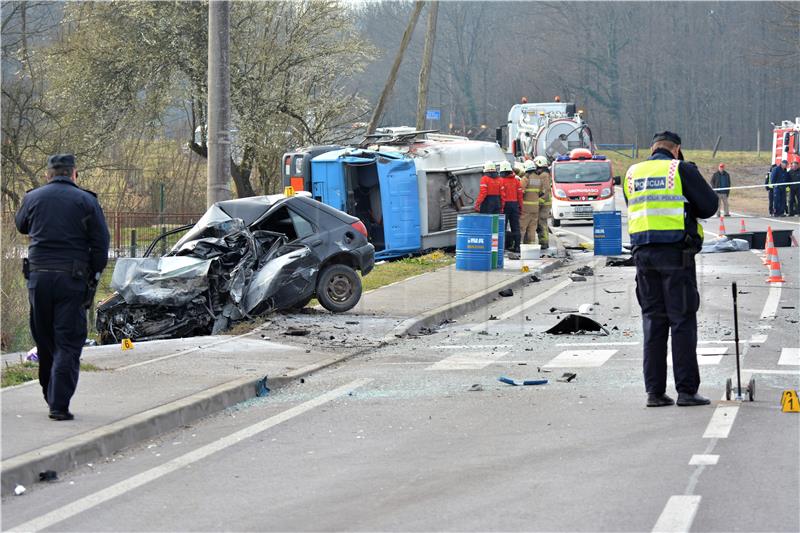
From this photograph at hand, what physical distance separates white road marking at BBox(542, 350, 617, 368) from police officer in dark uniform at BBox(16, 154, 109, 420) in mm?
4571

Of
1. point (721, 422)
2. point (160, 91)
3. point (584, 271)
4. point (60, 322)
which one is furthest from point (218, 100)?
point (160, 91)

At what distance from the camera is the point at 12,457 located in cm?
721

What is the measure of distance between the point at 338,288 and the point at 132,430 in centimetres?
708

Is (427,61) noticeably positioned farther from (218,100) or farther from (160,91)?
(218,100)

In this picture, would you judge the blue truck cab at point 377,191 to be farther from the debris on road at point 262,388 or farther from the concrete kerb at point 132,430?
the debris on road at point 262,388

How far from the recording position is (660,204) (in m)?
8.84

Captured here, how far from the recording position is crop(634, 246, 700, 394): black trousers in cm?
880

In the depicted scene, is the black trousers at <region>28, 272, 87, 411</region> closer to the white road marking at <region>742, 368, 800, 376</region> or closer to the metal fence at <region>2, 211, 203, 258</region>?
the white road marking at <region>742, 368, 800, 376</region>

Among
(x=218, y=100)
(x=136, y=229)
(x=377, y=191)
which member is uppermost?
(x=218, y=100)

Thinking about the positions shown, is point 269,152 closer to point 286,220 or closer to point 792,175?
point 792,175

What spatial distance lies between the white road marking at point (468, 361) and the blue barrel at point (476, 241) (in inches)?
364

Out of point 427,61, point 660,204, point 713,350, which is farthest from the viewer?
point 427,61

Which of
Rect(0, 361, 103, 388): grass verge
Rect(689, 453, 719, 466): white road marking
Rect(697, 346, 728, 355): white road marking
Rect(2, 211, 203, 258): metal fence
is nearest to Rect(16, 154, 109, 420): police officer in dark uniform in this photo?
Rect(0, 361, 103, 388): grass verge

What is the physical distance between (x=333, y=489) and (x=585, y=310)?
31.0 ft
